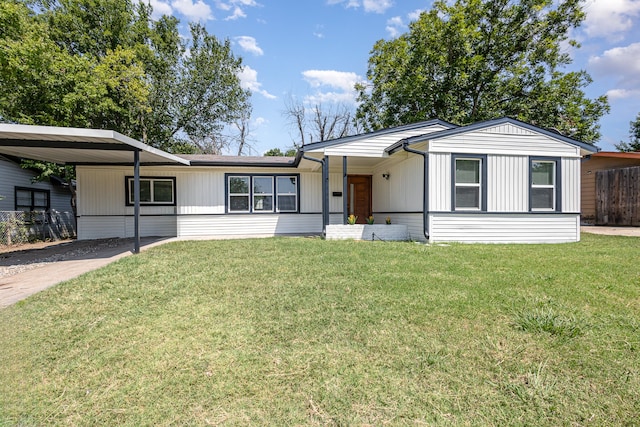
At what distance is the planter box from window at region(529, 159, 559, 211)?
373cm

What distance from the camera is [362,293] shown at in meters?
3.73

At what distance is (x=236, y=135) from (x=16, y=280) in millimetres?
21908

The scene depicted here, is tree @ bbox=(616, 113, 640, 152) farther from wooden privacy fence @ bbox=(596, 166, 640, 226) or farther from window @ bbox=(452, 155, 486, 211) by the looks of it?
window @ bbox=(452, 155, 486, 211)

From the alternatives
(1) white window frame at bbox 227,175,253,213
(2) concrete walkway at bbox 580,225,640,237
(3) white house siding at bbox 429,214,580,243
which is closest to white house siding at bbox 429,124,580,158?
(3) white house siding at bbox 429,214,580,243

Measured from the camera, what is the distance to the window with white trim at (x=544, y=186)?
8492 millimetres

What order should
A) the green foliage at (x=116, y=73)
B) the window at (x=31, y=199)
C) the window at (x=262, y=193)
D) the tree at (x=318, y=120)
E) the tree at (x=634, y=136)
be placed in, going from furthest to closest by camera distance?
the tree at (x=318, y=120) → the tree at (x=634, y=136) → the window at (x=31, y=199) → the green foliage at (x=116, y=73) → the window at (x=262, y=193)

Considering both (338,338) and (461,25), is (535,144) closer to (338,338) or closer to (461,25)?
(338,338)

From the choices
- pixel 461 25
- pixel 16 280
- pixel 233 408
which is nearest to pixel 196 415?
pixel 233 408

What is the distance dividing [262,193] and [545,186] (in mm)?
9181

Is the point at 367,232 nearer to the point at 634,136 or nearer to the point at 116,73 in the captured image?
the point at 116,73

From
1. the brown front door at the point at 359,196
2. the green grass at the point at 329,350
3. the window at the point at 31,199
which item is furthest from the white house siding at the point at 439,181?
the window at the point at 31,199

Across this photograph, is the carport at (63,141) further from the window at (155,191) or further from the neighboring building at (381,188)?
the window at (155,191)

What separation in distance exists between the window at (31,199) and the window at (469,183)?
62.5ft

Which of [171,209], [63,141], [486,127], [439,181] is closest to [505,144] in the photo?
[486,127]
